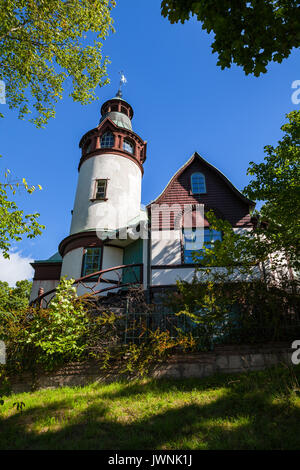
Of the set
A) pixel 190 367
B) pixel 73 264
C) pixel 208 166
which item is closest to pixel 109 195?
pixel 73 264

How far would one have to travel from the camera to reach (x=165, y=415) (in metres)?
5.21

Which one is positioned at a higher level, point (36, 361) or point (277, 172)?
point (277, 172)

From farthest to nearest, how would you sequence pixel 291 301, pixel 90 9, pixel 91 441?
1. pixel 90 9
2. pixel 291 301
3. pixel 91 441

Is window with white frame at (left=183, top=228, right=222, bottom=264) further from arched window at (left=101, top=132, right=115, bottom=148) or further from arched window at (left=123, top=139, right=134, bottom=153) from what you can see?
arched window at (left=101, top=132, right=115, bottom=148)

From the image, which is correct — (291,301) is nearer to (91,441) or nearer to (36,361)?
(91,441)

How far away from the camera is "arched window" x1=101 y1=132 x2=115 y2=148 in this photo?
1971cm

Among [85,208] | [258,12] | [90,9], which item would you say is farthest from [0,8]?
[85,208]

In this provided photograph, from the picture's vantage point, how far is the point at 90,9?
10.5 m

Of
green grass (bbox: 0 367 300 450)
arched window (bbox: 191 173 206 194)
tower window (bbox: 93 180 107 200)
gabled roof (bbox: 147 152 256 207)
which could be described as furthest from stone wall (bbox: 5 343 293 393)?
tower window (bbox: 93 180 107 200)

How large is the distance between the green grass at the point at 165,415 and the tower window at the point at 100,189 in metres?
12.5

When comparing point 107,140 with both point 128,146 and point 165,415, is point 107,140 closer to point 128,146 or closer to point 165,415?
point 128,146

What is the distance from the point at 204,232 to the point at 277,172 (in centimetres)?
416

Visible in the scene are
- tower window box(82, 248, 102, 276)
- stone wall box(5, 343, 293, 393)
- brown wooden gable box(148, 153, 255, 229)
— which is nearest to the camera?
stone wall box(5, 343, 293, 393)

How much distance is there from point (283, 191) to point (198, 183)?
5.48m
